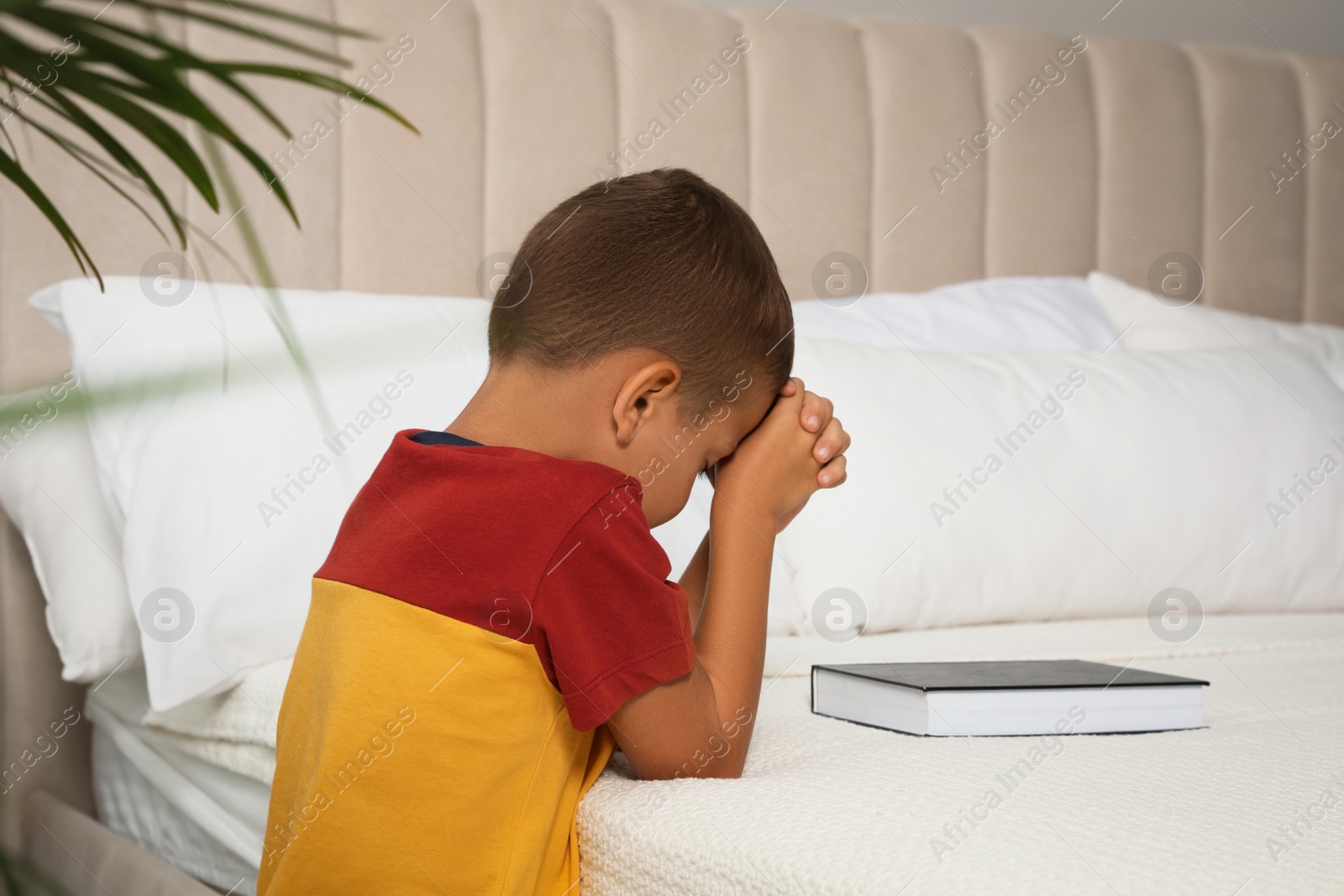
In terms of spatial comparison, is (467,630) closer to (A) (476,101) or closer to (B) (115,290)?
(B) (115,290)

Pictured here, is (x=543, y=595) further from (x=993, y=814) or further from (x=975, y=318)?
(x=975, y=318)

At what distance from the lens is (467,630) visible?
0.69 metres

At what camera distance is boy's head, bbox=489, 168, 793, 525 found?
2.46 ft

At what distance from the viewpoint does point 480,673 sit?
0.69m

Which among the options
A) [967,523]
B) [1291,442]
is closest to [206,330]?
[967,523]

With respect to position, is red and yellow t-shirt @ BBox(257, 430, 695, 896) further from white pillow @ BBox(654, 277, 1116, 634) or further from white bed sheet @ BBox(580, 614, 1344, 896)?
white pillow @ BBox(654, 277, 1116, 634)

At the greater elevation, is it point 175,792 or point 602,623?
point 602,623

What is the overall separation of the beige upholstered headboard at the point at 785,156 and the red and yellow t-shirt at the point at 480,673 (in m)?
0.95

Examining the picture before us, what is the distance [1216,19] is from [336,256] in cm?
184

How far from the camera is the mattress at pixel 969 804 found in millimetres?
534

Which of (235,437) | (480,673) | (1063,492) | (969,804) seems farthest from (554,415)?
(1063,492)

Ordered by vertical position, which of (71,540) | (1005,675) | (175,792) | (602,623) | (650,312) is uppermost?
(650,312)

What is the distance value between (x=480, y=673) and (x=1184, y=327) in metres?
1.55

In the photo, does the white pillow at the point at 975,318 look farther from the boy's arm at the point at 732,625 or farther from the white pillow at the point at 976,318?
the boy's arm at the point at 732,625
